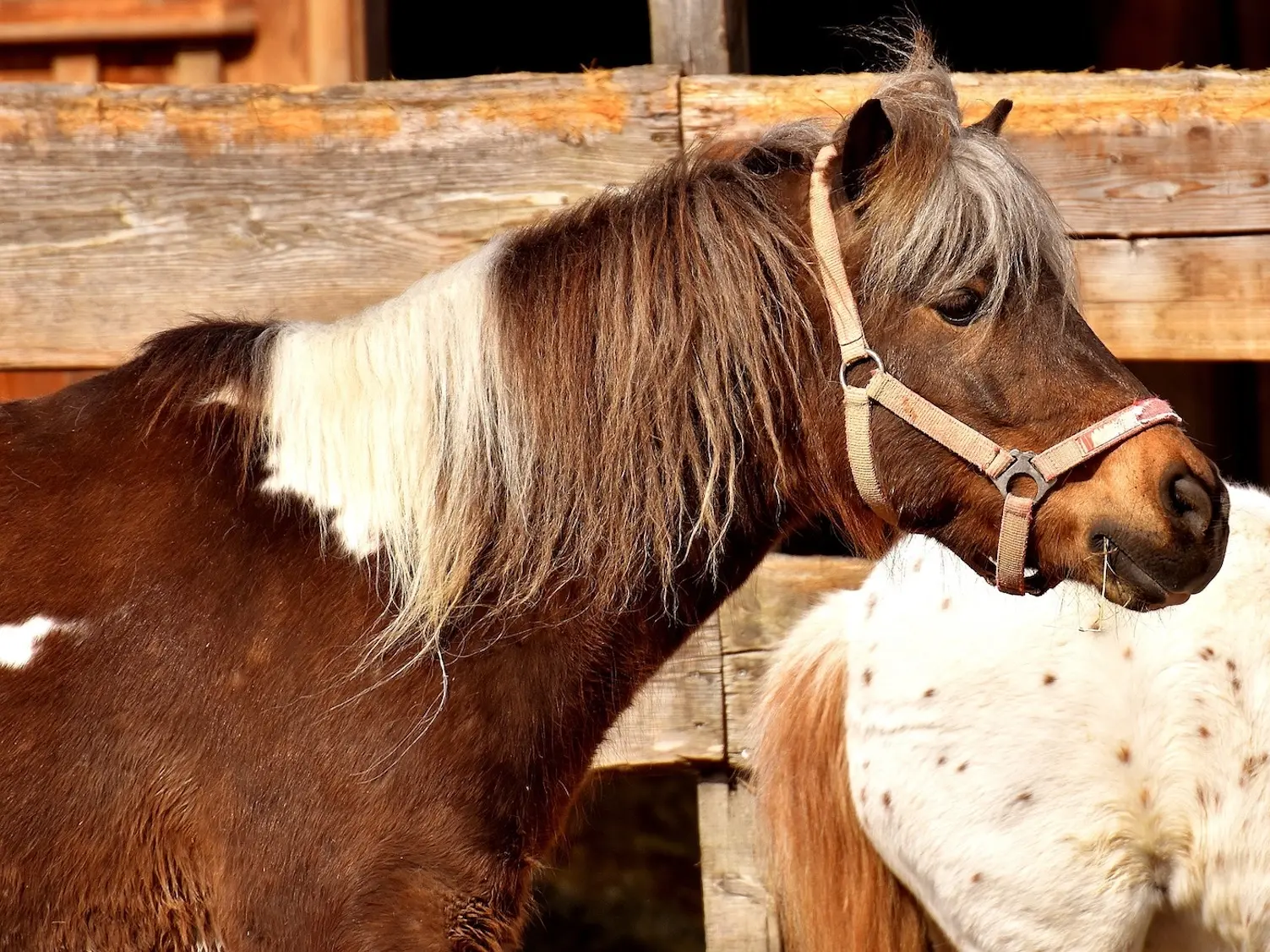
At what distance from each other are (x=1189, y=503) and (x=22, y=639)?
158 cm

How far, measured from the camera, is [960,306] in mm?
1864

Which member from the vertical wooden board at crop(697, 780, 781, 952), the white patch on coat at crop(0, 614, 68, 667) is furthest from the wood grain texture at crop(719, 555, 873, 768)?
the white patch on coat at crop(0, 614, 68, 667)

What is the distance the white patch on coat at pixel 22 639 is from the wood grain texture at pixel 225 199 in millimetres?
1516

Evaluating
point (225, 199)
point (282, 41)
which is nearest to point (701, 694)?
point (225, 199)

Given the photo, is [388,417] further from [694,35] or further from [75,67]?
[75,67]

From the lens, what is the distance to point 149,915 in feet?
5.77

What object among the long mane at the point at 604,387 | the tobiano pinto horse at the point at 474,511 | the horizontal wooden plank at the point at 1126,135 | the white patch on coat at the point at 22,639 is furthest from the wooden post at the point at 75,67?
the white patch on coat at the point at 22,639

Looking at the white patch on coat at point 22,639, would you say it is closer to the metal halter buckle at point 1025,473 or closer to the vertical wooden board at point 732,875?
the metal halter buckle at point 1025,473

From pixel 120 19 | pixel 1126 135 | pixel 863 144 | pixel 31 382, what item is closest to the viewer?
pixel 863 144

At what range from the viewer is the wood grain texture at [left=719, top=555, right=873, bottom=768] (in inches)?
125

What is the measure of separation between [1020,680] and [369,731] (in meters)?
1.30

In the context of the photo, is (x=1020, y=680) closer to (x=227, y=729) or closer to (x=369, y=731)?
(x=369, y=731)

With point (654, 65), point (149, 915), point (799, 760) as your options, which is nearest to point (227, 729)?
point (149, 915)

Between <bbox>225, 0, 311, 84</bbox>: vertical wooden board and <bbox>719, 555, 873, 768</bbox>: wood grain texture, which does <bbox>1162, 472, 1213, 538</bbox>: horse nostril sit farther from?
<bbox>225, 0, 311, 84</bbox>: vertical wooden board
